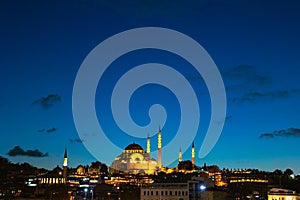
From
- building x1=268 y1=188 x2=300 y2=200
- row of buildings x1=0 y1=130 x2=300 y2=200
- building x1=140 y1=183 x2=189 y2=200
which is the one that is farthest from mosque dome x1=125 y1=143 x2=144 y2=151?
building x1=268 y1=188 x2=300 y2=200

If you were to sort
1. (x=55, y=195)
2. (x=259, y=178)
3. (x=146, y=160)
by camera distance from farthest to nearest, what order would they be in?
(x=146, y=160), (x=259, y=178), (x=55, y=195)

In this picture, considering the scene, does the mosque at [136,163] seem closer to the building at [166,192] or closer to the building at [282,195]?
the building at [166,192]

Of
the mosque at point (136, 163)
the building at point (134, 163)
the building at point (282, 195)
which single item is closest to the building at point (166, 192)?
the building at point (282, 195)

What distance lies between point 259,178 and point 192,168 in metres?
15.2

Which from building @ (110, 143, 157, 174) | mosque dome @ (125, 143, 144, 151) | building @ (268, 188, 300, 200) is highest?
mosque dome @ (125, 143, 144, 151)

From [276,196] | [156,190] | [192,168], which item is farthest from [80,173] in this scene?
[276,196]

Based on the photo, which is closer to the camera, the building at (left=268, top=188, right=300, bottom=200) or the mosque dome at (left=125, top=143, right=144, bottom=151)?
the building at (left=268, top=188, right=300, bottom=200)

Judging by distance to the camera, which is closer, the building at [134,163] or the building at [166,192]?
the building at [166,192]

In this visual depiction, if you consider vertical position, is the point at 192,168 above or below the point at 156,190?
above

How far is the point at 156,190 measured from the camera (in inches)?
2250

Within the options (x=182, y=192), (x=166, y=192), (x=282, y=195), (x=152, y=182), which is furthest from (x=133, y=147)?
(x=282, y=195)

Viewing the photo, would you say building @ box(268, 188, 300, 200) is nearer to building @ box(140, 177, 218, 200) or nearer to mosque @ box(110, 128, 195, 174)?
building @ box(140, 177, 218, 200)

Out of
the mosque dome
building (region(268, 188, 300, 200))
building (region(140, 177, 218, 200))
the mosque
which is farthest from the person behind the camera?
the mosque dome

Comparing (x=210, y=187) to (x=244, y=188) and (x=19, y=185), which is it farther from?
(x=19, y=185)
